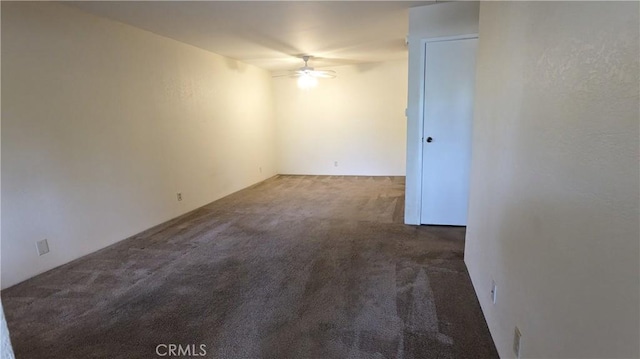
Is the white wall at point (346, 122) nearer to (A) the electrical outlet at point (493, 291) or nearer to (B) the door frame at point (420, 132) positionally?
(B) the door frame at point (420, 132)

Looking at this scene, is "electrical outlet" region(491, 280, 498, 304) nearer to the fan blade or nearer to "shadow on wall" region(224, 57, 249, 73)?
the fan blade

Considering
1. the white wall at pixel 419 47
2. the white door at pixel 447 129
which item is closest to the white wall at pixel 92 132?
the white wall at pixel 419 47

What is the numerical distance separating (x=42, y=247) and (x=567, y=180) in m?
3.62

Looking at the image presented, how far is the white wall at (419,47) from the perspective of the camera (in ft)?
10.8

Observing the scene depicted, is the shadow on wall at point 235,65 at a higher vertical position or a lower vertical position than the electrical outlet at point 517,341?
higher

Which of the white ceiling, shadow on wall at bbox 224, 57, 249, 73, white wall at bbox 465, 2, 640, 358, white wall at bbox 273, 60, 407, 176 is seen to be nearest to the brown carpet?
white wall at bbox 465, 2, 640, 358

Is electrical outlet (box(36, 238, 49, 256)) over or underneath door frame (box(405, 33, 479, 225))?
underneath

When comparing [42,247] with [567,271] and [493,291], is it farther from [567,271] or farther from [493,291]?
[567,271]

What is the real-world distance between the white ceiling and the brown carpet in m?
2.24

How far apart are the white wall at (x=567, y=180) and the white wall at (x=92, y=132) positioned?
3.39m

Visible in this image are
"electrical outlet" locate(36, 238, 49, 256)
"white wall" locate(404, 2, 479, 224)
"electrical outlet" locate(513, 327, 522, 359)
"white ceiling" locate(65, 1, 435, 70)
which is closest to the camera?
"electrical outlet" locate(513, 327, 522, 359)

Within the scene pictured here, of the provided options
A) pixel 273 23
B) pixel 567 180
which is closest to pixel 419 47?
pixel 273 23

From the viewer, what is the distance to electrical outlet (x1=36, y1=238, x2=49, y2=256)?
9.16 ft

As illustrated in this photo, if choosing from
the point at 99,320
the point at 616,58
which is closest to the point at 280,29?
the point at 99,320
